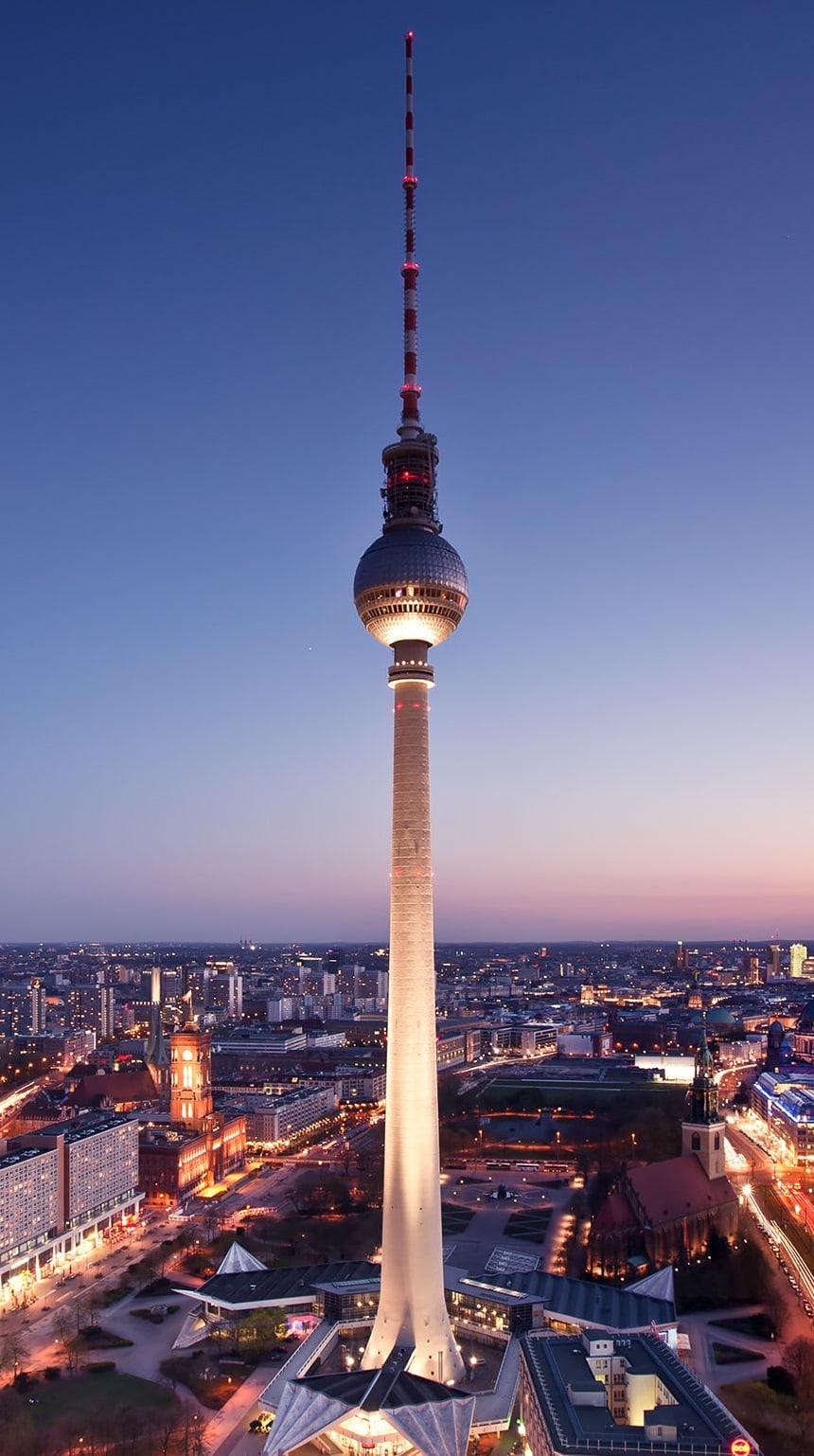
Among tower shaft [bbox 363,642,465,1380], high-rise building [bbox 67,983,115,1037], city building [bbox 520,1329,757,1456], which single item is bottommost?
high-rise building [bbox 67,983,115,1037]

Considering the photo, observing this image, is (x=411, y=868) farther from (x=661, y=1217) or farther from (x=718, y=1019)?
(x=718, y=1019)

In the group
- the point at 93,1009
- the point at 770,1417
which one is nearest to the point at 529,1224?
the point at 770,1417

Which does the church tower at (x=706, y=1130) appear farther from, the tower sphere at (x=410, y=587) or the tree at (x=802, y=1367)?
the tower sphere at (x=410, y=587)

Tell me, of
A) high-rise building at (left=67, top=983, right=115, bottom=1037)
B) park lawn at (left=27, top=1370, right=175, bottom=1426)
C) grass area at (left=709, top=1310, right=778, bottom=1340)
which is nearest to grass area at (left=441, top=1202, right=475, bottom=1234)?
grass area at (left=709, top=1310, right=778, bottom=1340)

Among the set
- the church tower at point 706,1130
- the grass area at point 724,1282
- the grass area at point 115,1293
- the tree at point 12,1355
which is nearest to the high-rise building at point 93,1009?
the grass area at point 115,1293

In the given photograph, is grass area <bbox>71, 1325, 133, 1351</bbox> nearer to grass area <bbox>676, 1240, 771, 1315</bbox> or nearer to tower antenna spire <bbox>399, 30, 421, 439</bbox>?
grass area <bbox>676, 1240, 771, 1315</bbox>
